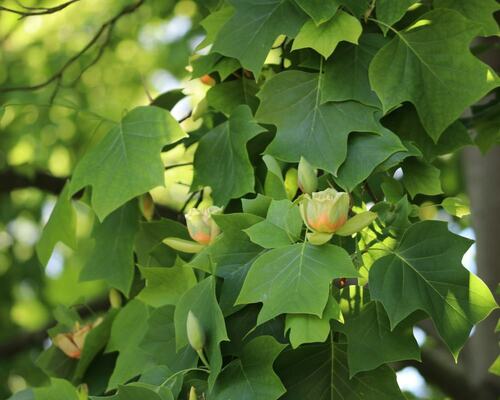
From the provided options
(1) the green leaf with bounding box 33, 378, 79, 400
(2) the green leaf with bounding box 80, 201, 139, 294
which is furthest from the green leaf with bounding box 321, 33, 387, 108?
(1) the green leaf with bounding box 33, 378, 79, 400

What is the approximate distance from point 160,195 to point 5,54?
3.27ft

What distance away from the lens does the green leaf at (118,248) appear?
2172 millimetres

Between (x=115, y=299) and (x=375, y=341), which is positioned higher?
(x=375, y=341)

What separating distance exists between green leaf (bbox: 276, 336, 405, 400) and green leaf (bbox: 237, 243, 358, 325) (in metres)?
0.20

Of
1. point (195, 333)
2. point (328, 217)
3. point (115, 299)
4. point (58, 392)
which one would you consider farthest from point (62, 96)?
point (328, 217)

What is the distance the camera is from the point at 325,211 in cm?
161

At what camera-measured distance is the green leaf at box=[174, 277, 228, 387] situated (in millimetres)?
1695

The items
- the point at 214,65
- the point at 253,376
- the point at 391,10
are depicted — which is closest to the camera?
the point at 253,376

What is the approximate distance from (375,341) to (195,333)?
1.02 ft

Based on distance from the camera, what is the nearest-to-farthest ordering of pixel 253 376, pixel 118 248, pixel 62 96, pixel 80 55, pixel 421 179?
pixel 253 376, pixel 421 179, pixel 118 248, pixel 80 55, pixel 62 96

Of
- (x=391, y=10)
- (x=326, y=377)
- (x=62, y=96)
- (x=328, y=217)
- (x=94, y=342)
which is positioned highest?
(x=391, y=10)

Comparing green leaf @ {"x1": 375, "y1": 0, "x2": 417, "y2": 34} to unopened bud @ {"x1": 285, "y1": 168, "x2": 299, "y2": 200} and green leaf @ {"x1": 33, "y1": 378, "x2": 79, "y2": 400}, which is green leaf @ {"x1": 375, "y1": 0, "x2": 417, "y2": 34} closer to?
unopened bud @ {"x1": 285, "y1": 168, "x2": 299, "y2": 200}

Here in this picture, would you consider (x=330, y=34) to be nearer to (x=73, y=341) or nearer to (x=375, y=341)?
(x=375, y=341)

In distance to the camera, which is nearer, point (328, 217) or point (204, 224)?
point (328, 217)
